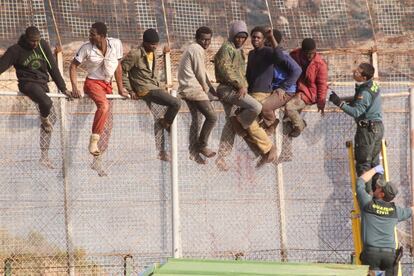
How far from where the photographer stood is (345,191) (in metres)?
18.9

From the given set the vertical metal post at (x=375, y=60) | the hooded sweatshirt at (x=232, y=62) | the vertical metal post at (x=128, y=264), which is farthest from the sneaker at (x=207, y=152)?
the vertical metal post at (x=375, y=60)

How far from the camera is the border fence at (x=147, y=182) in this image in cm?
1789

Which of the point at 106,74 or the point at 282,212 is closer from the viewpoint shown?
the point at 106,74

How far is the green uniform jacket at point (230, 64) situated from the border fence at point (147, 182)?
941mm

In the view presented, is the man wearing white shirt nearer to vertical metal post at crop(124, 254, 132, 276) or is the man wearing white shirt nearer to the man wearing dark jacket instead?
vertical metal post at crop(124, 254, 132, 276)

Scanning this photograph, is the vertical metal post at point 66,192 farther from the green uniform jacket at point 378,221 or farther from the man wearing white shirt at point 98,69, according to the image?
the green uniform jacket at point 378,221

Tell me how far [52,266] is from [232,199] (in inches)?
99.1

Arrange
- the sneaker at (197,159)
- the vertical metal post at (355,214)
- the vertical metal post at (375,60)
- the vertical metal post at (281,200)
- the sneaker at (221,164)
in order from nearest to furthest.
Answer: the vertical metal post at (355,214), the sneaker at (197,159), the sneaker at (221,164), the vertical metal post at (281,200), the vertical metal post at (375,60)

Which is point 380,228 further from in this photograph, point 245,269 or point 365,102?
point 245,269

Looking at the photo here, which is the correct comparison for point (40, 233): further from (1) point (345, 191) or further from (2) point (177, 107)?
(1) point (345, 191)

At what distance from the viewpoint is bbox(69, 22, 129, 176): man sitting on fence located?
17.4 metres

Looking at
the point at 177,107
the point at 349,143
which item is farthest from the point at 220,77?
the point at 349,143

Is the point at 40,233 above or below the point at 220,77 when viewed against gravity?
below

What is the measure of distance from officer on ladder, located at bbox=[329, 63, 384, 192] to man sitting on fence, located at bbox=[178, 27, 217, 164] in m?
1.56
